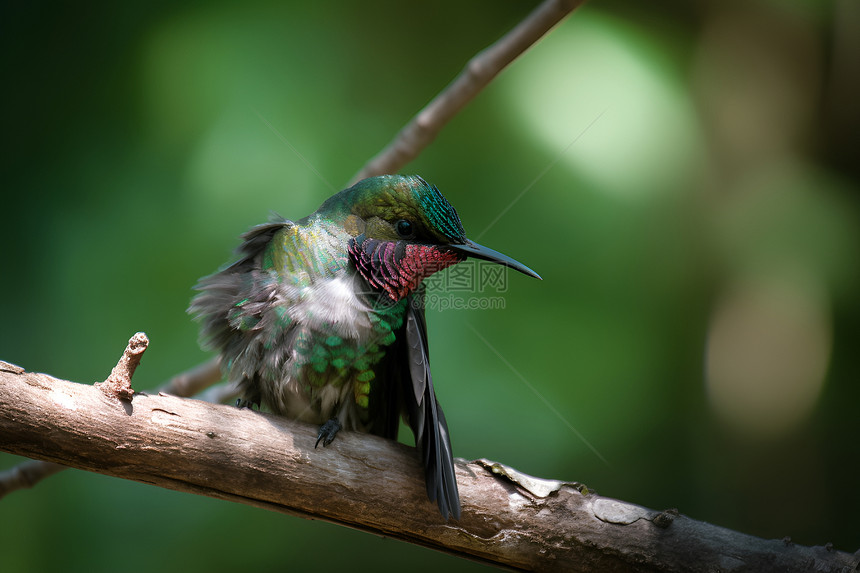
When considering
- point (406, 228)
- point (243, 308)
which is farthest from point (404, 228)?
point (243, 308)

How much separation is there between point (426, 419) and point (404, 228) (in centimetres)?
64

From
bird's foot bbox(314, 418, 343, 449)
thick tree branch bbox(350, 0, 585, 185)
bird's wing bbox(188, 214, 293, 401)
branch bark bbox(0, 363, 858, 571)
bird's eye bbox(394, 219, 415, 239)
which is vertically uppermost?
thick tree branch bbox(350, 0, 585, 185)

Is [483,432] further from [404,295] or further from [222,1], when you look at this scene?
[222,1]

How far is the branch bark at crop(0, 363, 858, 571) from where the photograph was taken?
66.8 inches

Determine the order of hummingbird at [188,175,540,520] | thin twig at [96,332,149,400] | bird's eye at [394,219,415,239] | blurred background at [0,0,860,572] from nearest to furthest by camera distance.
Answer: thin twig at [96,332,149,400] < hummingbird at [188,175,540,520] < bird's eye at [394,219,415,239] < blurred background at [0,0,860,572]

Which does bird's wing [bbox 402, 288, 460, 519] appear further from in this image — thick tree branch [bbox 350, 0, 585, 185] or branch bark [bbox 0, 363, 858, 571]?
thick tree branch [bbox 350, 0, 585, 185]

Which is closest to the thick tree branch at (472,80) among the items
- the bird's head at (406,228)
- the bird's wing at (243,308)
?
the bird's head at (406,228)

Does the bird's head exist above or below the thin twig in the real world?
above

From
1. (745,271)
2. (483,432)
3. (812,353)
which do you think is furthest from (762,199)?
(483,432)

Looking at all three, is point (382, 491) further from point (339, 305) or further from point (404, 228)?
point (404, 228)

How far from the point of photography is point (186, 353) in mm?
3764

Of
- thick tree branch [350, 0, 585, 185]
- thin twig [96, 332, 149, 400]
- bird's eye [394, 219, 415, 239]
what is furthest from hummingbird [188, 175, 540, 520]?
thin twig [96, 332, 149, 400]

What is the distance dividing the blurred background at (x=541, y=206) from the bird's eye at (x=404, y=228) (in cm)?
158

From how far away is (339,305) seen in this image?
2107 millimetres
